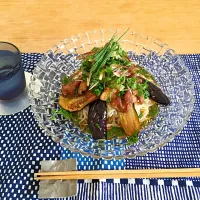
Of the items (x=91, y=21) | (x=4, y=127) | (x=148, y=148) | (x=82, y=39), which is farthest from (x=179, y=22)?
(x=4, y=127)

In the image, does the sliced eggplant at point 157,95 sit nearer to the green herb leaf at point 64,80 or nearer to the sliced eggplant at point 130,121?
the sliced eggplant at point 130,121

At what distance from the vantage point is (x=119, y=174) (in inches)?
48.9

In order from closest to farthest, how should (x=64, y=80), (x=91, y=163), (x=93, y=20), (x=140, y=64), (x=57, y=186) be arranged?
(x=57, y=186) < (x=91, y=163) < (x=64, y=80) < (x=140, y=64) < (x=93, y=20)

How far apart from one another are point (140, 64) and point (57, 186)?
2.28 feet

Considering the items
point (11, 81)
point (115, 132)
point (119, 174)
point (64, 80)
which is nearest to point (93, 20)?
point (64, 80)

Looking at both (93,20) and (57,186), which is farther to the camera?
(93,20)

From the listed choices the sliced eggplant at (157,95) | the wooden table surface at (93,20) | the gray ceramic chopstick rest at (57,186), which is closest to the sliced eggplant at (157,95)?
the sliced eggplant at (157,95)

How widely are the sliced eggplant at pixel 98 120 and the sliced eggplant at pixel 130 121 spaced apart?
2.7 inches

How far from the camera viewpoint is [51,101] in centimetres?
141

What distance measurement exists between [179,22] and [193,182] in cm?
103

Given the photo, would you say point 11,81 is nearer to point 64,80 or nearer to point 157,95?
point 64,80

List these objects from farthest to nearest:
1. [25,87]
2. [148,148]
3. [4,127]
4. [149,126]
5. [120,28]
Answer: [120,28], [25,87], [4,127], [149,126], [148,148]

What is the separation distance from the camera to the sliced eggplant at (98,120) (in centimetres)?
126

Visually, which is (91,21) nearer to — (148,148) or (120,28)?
(120,28)
